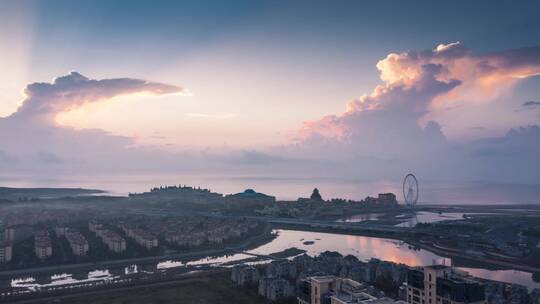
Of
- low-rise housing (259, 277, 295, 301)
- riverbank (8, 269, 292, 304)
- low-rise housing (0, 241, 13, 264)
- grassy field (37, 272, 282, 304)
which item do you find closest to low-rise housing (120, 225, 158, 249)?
low-rise housing (0, 241, 13, 264)

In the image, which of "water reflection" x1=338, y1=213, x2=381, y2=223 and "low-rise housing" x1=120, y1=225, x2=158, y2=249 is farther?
"water reflection" x1=338, y1=213, x2=381, y2=223

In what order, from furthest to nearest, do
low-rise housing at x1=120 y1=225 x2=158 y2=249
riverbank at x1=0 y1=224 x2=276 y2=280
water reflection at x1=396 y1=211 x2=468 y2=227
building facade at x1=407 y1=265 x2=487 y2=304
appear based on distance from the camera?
water reflection at x1=396 y1=211 x2=468 y2=227
low-rise housing at x1=120 y1=225 x2=158 y2=249
riverbank at x1=0 y1=224 x2=276 y2=280
building facade at x1=407 y1=265 x2=487 y2=304

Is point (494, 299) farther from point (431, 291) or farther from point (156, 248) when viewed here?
point (156, 248)

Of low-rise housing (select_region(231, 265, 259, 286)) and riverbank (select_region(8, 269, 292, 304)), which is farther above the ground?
low-rise housing (select_region(231, 265, 259, 286))

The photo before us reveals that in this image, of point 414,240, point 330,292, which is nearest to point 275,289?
point 330,292

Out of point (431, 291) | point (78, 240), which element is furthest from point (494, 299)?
point (78, 240)

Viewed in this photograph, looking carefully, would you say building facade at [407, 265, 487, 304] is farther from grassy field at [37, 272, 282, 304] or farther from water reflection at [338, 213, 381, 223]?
water reflection at [338, 213, 381, 223]

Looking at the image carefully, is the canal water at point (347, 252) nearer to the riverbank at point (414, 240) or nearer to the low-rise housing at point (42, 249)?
the riverbank at point (414, 240)
